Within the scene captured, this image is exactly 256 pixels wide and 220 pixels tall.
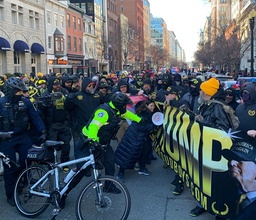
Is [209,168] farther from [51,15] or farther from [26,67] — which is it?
[51,15]

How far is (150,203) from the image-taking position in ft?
18.2

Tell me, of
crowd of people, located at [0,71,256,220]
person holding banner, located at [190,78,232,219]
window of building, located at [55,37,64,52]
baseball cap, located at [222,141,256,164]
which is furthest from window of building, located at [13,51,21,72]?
baseball cap, located at [222,141,256,164]

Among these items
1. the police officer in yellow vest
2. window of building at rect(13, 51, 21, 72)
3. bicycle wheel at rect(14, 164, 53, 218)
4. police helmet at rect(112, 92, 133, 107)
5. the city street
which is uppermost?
window of building at rect(13, 51, 21, 72)

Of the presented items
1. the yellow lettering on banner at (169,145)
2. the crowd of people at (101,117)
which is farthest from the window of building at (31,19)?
the yellow lettering on banner at (169,145)

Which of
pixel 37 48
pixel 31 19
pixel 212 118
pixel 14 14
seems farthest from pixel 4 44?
pixel 212 118

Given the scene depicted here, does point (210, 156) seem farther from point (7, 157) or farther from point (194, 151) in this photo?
point (7, 157)

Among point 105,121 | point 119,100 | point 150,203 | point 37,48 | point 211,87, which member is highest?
point 37,48

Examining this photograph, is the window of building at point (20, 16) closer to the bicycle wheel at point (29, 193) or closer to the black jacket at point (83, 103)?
the black jacket at point (83, 103)

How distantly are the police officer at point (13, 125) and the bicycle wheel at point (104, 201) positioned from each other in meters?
1.43

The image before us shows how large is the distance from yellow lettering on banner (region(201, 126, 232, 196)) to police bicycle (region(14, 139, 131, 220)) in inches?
40.0

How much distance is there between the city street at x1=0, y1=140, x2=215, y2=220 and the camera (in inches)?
199

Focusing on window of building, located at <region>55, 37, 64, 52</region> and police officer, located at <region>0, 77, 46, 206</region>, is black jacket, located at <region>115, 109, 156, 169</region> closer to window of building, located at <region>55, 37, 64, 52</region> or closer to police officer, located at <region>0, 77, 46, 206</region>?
police officer, located at <region>0, 77, 46, 206</region>

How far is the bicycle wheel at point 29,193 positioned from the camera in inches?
197

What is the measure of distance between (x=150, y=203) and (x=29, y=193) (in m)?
1.87
